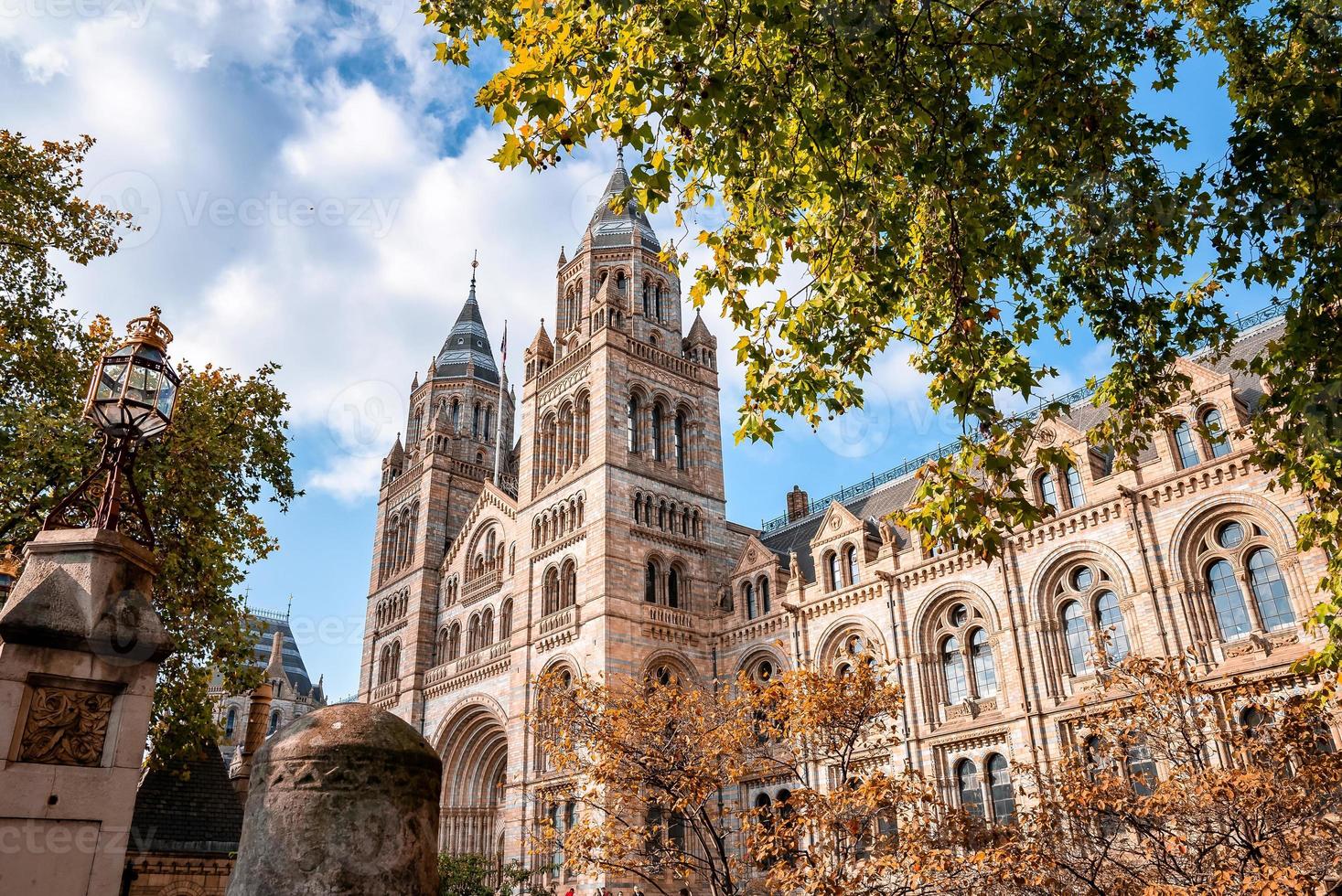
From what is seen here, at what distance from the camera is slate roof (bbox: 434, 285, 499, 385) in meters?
54.4

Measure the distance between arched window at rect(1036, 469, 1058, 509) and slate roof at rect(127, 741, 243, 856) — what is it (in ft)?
75.1

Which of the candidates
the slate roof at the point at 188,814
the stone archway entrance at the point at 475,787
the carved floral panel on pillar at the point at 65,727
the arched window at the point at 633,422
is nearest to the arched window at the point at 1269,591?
the arched window at the point at 633,422

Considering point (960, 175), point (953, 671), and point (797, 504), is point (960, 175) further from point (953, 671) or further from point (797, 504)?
point (797, 504)

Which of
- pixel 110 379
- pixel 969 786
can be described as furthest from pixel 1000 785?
pixel 110 379

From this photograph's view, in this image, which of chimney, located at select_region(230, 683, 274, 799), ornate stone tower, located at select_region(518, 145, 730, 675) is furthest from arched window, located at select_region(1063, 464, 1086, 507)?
chimney, located at select_region(230, 683, 274, 799)

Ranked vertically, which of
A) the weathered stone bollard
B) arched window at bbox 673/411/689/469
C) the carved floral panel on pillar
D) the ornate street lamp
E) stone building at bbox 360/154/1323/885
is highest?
arched window at bbox 673/411/689/469

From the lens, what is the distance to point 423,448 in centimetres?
4972

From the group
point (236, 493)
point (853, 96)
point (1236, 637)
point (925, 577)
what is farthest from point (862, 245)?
point (925, 577)

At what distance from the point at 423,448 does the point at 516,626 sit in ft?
52.4

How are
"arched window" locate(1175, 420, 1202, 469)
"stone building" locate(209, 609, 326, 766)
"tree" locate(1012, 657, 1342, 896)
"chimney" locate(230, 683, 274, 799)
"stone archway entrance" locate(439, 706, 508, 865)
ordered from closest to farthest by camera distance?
"tree" locate(1012, 657, 1342, 896)
"arched window" locate(1175, 420, 1202, 469)
"chimney" locate(230, 683, 274, 799)
"stone archway entrance" locate(439, 706, 508, 865)
"stone building" locate(209, 609, 326, 766)

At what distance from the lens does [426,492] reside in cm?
4775

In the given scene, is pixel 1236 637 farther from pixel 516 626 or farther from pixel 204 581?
pixel 516 626

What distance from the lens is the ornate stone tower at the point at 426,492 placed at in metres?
44.9

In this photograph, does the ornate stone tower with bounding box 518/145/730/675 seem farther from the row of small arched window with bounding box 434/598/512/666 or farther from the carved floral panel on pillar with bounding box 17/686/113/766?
the carved floral panel on pillar with bounding box 17/686/113/766
